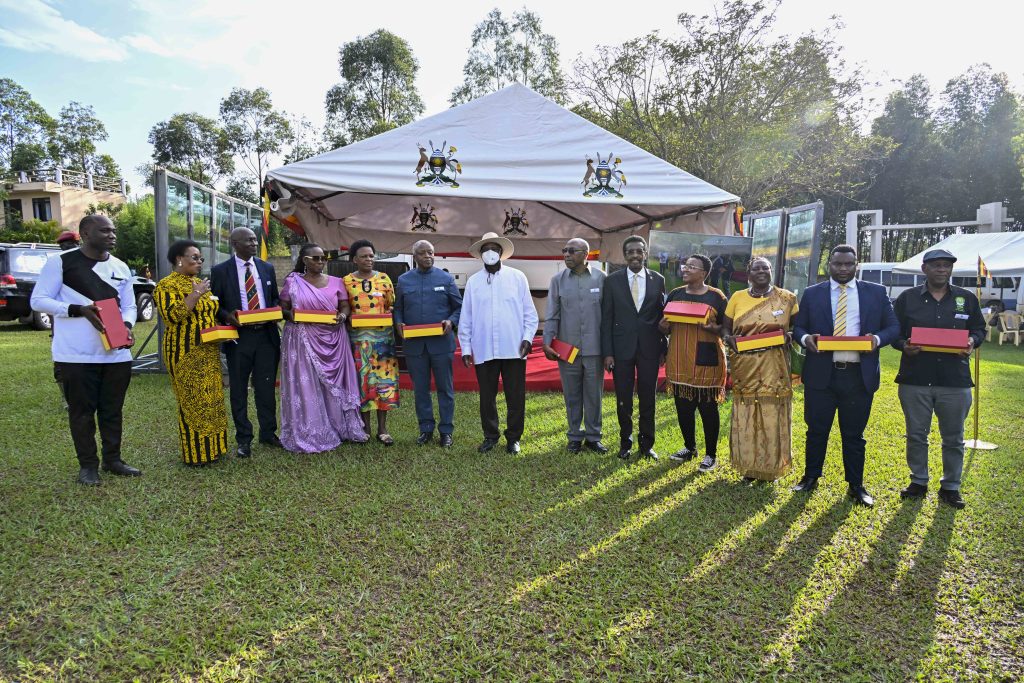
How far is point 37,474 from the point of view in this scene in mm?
4668

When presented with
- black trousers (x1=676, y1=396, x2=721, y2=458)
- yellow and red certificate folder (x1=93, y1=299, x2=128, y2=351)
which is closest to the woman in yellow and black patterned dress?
yellow and red certificate folder (x1=93, y1=299, x2=128, y2=351)

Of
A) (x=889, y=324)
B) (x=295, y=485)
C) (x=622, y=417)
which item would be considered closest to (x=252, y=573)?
(x=295, y=485)

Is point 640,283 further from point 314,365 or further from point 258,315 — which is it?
point 258,315

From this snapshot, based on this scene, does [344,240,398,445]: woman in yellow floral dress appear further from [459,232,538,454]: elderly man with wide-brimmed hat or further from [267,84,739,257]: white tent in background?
[267,84,739,257]: white tent in background

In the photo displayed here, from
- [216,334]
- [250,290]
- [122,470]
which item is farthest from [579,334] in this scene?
[122,470]

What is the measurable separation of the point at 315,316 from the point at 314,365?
46 cm

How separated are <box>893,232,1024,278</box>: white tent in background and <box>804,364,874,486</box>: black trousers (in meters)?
12.4

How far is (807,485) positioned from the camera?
440cm

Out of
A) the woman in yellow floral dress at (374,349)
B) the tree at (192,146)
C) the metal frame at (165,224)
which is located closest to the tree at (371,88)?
the tree at (192,146)

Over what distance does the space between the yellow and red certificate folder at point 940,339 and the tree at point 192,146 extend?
37.9 meters

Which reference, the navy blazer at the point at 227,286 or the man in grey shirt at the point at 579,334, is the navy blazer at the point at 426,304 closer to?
the man in grey shirt at the point at 579,334

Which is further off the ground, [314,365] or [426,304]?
[426,304]

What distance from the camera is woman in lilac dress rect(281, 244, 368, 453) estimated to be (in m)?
5.14

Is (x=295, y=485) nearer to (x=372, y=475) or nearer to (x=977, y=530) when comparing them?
(x=372, y=475)
